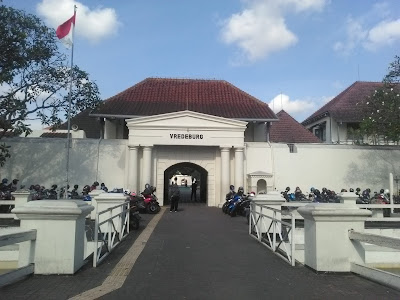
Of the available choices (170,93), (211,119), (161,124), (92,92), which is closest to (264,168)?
(211,119)

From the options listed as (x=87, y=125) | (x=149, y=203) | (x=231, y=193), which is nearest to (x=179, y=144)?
(x=231, y=193)

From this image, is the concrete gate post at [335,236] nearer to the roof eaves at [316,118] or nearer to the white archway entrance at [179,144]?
the white archway entrance at [179,144]

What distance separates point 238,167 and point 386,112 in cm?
825

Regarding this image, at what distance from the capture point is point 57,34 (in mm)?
18578

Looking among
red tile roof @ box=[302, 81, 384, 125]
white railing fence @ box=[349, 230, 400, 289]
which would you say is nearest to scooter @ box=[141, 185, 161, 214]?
white railing fence @ box=[349, 230, 400, 289]

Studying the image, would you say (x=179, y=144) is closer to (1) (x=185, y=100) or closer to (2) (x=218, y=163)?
(2) (x=218, y=163)

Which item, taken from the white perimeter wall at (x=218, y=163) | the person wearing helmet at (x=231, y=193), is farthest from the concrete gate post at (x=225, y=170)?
the white perimeter wall at (x=218, y=163)

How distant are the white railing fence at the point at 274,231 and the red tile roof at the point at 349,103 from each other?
20.4 meters

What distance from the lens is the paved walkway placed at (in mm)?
5461

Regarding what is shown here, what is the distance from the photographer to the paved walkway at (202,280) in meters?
5.46

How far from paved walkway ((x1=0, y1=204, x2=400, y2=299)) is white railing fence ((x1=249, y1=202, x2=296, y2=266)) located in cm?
24

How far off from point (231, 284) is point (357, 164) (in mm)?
20576

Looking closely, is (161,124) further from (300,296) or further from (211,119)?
(300,296)

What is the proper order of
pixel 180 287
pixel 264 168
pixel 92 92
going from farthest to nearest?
pixel 264 168 < pixel 92 92 < pixel 180 287
